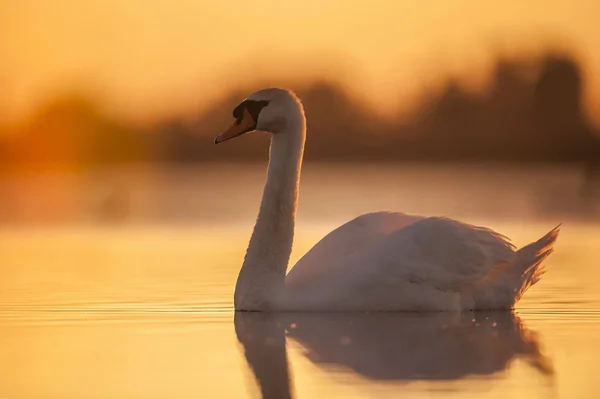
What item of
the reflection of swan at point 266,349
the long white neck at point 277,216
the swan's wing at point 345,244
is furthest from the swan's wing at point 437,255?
the reflection of swan at point 266,349

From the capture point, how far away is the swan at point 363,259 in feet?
34.1

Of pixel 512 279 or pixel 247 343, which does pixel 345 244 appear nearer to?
pixel 512 279

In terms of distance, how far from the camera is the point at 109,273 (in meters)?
13.1

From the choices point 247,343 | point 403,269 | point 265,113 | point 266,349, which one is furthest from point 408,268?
point 266,349

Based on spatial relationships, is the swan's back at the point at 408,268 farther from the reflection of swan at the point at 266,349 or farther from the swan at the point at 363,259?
the reflection of swan at the point at 266,349

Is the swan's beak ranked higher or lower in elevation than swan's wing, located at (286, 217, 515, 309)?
higher

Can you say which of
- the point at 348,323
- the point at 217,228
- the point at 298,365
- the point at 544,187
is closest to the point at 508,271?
the point at 348,323

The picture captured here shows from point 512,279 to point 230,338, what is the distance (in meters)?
2.57

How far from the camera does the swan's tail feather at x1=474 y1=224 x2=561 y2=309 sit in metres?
10.8

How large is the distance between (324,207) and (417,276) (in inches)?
502

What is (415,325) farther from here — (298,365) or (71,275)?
(71,275)

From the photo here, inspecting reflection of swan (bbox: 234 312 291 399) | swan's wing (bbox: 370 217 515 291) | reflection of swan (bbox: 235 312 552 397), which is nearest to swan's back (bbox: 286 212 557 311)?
swan's wing (bbox: 370 217 515 291)

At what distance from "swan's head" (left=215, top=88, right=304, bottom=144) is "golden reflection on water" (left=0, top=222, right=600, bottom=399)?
48.8 inches

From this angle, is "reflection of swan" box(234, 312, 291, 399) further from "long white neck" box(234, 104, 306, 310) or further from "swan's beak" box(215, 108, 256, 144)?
"swan's beak" box(215, 108, 256, 144)
